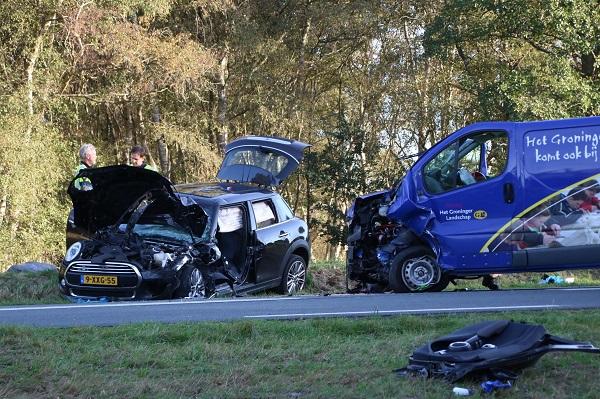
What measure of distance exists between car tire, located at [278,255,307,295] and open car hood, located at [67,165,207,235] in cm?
204

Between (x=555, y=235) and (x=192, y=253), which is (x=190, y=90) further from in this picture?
(x=555, y=235)

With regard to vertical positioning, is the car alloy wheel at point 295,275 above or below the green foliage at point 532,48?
below

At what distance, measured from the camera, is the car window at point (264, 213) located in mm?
13875

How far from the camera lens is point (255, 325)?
7.60 meters

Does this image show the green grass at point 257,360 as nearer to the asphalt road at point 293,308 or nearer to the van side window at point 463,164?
the asphalt road at point 293,308

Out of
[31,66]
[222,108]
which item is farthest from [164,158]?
[31,66]

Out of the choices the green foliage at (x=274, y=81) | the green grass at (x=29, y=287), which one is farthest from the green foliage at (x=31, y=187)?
the green grass at (x=29, y=287)

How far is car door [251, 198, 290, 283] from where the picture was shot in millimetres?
13664

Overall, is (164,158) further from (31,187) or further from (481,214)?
(481,214)

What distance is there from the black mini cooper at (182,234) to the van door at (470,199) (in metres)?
3.15

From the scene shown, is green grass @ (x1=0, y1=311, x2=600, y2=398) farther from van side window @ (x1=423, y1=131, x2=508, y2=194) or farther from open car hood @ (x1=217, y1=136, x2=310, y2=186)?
open car hood @ (x1=217, y1=136, x2=310, y2=186)

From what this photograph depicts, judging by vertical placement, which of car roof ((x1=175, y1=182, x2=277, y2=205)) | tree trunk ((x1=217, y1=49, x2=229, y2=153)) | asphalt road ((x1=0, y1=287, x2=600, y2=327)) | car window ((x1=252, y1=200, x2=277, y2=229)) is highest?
tree trunk ((x1=217, y1=49, x2=229, y2=153))

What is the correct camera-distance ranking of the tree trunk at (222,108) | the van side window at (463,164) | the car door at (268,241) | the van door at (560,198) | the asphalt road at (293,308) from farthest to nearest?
the tree trunk at (222,108) < the car door at (268,241) < the van side window at (463,164) < the van door at (560,198) < the asphalt road at (293,308)

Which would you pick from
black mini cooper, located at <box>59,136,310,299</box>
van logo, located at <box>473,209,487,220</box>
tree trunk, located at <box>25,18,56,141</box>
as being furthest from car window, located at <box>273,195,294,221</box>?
tree trunk, located at <box>25,18,56,141</box>
